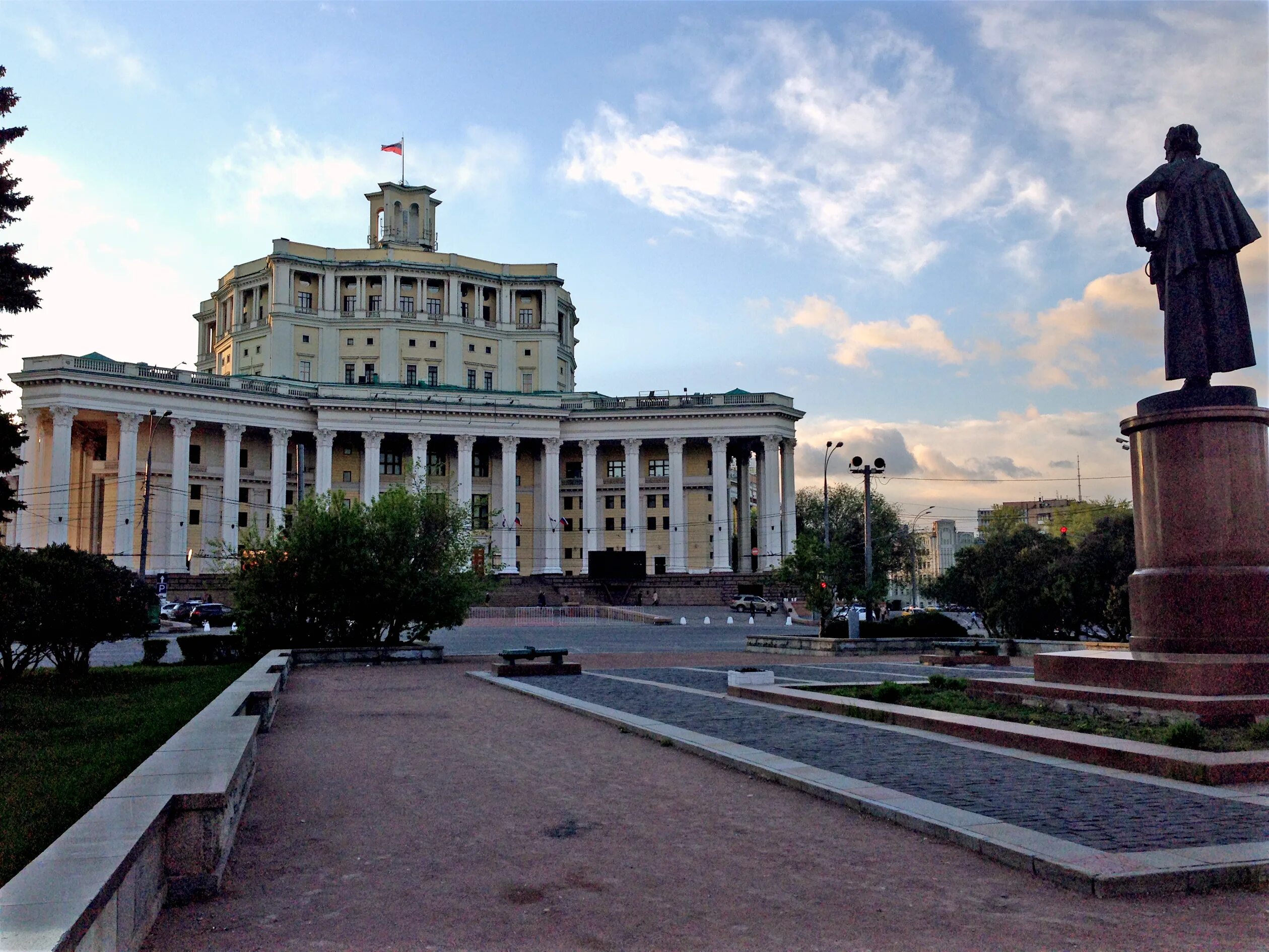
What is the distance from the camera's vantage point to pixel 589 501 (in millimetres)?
95125

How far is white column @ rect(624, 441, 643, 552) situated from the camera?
95.0 m

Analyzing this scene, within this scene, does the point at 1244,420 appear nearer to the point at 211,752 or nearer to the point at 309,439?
the point at 211,752

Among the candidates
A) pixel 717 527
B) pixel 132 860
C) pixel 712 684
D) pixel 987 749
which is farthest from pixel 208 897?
pixel 717 527

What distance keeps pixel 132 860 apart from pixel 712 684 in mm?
16517

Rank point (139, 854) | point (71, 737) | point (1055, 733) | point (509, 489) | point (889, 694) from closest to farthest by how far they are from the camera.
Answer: point (139, 854) → point (1055, 733) → point (71, 737) → point (889, 694) → point (509, 489)

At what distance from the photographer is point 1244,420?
12.5 meters

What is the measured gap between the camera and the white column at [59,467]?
7856 cm

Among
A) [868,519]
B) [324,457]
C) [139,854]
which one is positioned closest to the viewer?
[139,854]

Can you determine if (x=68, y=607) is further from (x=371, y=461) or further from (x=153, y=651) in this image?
(x=371, y=461)

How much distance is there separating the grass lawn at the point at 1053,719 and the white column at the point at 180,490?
76.2 m

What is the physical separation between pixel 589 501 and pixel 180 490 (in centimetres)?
3411

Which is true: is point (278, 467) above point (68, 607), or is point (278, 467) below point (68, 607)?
above

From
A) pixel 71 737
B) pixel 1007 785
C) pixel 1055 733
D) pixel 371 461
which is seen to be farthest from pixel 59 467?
pixel 1007 785

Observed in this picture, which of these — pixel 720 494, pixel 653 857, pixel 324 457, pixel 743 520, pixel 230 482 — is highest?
pixel 324 457
